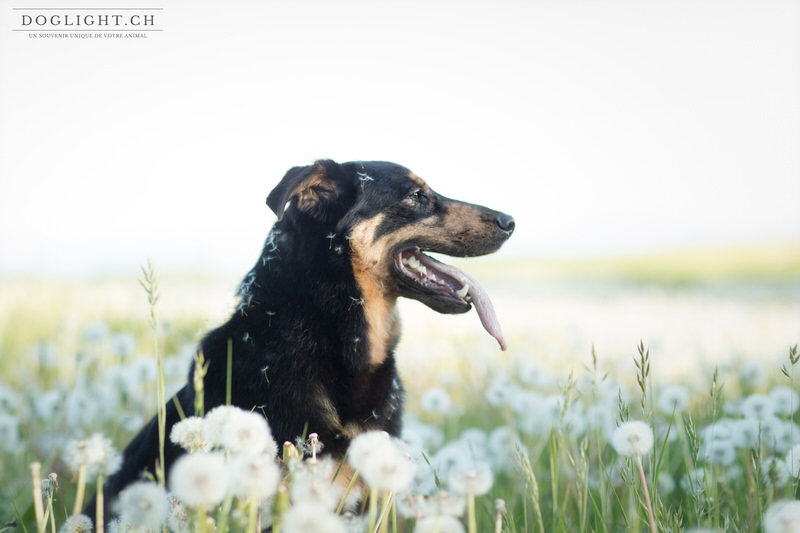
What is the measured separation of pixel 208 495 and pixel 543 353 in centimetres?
635

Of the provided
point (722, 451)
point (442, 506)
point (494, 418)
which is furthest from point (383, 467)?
point (494, 418)

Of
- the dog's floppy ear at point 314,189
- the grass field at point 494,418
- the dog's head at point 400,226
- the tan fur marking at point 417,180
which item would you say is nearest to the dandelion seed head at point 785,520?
the grass field at point 494,418

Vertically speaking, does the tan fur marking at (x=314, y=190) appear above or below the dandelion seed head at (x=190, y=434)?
above

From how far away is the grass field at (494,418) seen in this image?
1.73 meters

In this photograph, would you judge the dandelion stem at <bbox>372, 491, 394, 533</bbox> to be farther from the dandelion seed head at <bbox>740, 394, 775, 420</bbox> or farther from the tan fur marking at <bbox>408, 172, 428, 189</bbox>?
the dandelion seed head at <bbox>740, 394, 775, 420</bbox>

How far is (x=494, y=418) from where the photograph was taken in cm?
548

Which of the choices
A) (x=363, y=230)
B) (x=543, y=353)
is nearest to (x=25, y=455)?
(x=363, y=230)

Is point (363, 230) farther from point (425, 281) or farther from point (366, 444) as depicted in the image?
point (366, 444)

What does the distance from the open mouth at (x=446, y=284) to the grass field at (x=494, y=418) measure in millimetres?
441

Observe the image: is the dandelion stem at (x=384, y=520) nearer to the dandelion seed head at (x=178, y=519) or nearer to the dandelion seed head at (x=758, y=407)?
the dandelion seed head at (x=178, y=519)

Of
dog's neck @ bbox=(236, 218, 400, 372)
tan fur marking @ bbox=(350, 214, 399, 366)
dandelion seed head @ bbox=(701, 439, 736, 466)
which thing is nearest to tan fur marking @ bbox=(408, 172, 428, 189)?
tan fur marking @ bbox=(350, 214, 399, 366)

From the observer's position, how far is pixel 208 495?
1.27m

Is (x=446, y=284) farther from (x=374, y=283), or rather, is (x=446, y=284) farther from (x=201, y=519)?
(x=201, y=519)

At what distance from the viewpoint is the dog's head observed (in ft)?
11.4
